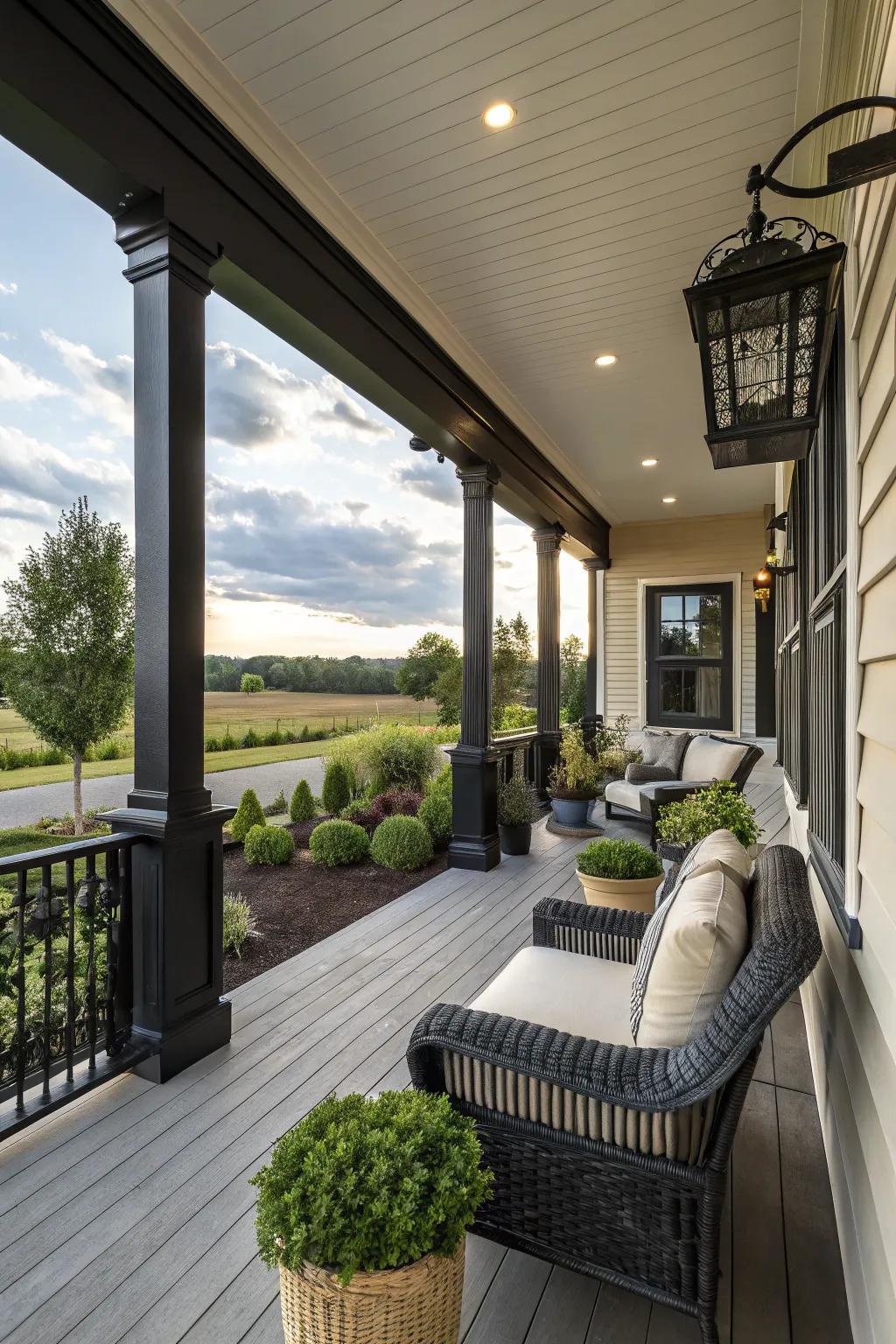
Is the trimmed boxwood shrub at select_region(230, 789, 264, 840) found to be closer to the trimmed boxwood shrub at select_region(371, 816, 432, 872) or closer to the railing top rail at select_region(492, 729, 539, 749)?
the trimmed boxwood shrub at select_region(371, 816, 432, 872)

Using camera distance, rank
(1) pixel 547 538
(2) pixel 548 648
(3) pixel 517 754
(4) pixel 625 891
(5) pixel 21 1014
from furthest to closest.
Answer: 1. (2) pixel 548 648
2. (1) pixel 547 538
3. (3) pixel 517 754
4. (4) pixel 625 891
5. (5) pixel 21 1014

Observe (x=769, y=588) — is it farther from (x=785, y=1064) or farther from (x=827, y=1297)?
(x=827, y=1297)

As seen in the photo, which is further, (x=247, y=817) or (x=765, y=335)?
(x=247, y=817)

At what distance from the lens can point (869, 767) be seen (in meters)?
1.33

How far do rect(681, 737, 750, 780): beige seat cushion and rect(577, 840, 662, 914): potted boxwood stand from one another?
9.91 feet

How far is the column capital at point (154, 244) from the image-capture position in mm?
2230

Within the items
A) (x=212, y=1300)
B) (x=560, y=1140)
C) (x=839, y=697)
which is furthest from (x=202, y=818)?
(x=839, y=697)

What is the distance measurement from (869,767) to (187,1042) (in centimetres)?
224

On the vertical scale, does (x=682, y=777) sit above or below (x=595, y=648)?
below

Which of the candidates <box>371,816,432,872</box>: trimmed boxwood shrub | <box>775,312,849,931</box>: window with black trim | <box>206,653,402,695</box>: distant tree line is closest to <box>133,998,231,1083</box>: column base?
<box>775,312,849,931</box>: window with black trim

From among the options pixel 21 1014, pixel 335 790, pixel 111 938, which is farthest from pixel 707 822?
pixel 335 790

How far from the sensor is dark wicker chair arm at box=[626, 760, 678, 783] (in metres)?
6.45

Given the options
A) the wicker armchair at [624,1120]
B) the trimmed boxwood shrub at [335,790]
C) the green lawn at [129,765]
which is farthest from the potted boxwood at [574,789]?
the wicker armchair at [624,1120]

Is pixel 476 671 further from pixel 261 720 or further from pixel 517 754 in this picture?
pixel 261 720
